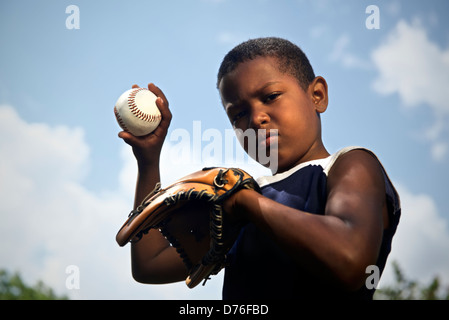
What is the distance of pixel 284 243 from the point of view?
183cm

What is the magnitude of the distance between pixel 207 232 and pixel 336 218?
849mm

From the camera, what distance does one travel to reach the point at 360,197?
76.7 inches

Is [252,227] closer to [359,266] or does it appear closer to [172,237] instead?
[172,237]

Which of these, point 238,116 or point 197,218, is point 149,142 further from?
point 197,218

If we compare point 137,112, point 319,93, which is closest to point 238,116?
point 319,93

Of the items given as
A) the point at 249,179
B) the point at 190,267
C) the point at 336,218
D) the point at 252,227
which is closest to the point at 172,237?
the point at 190,267

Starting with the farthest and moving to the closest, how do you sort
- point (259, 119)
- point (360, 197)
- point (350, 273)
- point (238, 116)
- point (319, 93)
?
point (319, 93), point (238, 116), point (259, 119), point (360, 197), point (350, 273)

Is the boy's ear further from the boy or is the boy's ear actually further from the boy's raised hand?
the boy's raised hand

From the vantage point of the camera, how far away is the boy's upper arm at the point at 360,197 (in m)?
1.82

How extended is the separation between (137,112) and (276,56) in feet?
3.62

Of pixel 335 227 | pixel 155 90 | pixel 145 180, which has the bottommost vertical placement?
pixel 335 227

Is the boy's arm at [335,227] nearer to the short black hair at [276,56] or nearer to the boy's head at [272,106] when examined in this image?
the boy's head at [272,106]

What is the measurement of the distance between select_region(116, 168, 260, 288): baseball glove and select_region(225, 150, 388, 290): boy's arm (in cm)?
9
